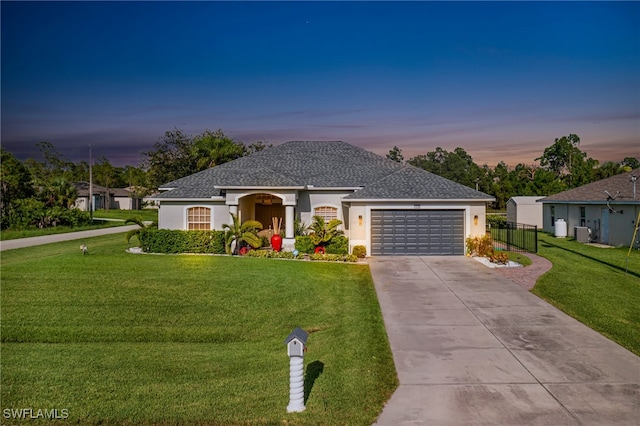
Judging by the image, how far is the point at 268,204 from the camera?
79.2ft

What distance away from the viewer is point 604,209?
24.5 m

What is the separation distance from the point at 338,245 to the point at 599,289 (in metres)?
9.87

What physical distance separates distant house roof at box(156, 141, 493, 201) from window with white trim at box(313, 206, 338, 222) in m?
1.09

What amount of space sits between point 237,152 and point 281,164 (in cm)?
2330

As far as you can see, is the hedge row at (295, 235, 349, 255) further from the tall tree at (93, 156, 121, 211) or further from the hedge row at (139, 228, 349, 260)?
the tall tree at (93, 156, 121, 211)

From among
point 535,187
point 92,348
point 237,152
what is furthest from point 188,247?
point 535,187

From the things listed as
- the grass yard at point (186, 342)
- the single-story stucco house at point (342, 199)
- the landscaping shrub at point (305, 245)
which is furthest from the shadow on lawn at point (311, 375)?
the single-story stucco house at point (342, 199)

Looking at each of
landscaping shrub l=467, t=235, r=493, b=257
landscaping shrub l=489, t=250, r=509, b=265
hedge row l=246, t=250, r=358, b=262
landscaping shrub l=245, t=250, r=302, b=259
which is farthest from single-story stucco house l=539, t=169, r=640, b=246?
landscaping shrub l=245, t=250, r=302, b=259

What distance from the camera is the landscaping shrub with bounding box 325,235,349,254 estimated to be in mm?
19688

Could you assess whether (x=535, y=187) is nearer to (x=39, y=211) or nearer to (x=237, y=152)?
(x=237, y=152)

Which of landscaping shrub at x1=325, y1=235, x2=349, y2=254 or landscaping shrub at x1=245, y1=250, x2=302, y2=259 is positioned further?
landscaping shrub at x1=325, y1=235, x2=349, y2=254

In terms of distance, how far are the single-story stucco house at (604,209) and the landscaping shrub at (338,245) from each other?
13.7m

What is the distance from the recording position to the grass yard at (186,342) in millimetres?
6262

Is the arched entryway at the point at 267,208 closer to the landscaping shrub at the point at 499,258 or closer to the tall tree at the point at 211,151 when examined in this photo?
the landscaping shrub at the point at 499,258
